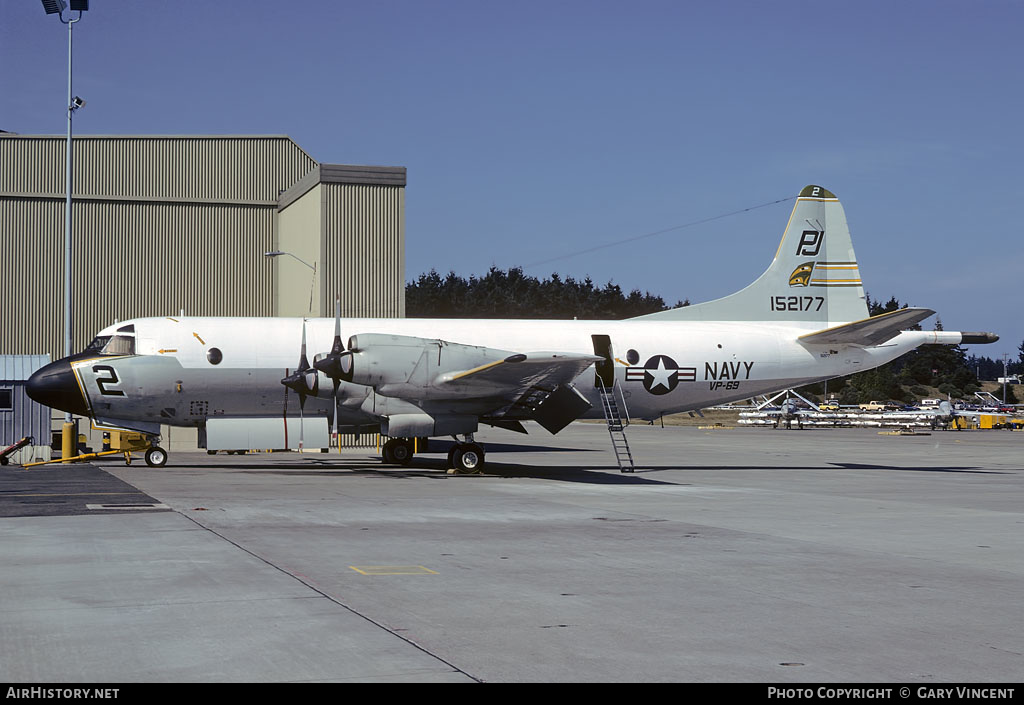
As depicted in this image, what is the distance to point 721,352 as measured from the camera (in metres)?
30.3

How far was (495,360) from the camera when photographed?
26141 millimetres

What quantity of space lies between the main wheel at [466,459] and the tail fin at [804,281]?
27.7 feet

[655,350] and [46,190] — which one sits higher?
[46,190]

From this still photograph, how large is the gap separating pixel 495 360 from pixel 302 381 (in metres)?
5.08

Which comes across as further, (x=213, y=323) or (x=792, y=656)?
(x=213, y=323)

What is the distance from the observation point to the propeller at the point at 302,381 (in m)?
26.1

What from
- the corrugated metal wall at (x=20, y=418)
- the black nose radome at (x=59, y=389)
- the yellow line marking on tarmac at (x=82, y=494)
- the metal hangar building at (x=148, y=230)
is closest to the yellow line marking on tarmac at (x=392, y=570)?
the yellow line marking on tarmac at (x=82, y=494)

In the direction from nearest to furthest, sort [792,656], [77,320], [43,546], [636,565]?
[792,656] → [636,565] → [43,546] → [77,320]

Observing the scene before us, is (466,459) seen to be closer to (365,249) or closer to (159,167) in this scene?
(365,249)

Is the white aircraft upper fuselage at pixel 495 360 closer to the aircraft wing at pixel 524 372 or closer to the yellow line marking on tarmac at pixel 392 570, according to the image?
the aircraft wing at pixel 524 372

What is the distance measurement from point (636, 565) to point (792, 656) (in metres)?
4.39

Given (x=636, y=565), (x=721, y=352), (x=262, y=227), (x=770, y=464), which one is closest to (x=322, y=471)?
(x=721, y=352)

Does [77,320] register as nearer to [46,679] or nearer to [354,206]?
[354,206]
